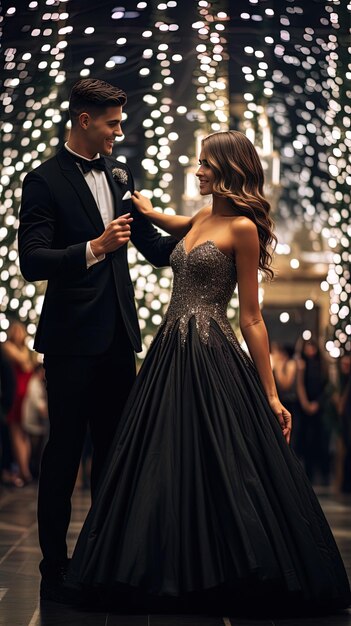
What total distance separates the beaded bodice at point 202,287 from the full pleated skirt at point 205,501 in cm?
6

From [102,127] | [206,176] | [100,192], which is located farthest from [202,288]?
[102,127]

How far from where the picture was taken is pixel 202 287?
495cm

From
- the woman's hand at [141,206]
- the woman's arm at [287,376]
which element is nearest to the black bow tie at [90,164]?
the woman's hand at [141,206]

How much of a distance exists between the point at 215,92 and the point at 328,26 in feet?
4.01

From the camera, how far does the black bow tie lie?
4.95m

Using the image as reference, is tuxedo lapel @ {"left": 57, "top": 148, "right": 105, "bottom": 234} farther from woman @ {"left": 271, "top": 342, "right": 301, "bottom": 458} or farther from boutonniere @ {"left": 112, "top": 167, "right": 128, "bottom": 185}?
woman @ {"left": 271, "top": 342, "right": 301, "bottom": 458}

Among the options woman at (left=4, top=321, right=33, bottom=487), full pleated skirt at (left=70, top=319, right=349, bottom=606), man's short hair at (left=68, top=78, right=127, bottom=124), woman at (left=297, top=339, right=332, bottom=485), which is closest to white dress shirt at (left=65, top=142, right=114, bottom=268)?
man's short hair at (left=68, top=78, right=127, bottom=124)

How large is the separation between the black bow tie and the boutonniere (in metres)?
0.06

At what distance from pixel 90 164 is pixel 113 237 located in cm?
48

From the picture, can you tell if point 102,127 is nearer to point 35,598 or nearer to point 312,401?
point 35,598

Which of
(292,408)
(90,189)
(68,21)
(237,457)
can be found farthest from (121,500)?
(292,408)

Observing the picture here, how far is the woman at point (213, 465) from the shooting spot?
14.5ft

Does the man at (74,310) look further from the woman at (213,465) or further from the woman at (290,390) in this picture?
the woman at (290,390)

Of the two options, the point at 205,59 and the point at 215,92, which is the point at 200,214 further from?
the point at 215,92
